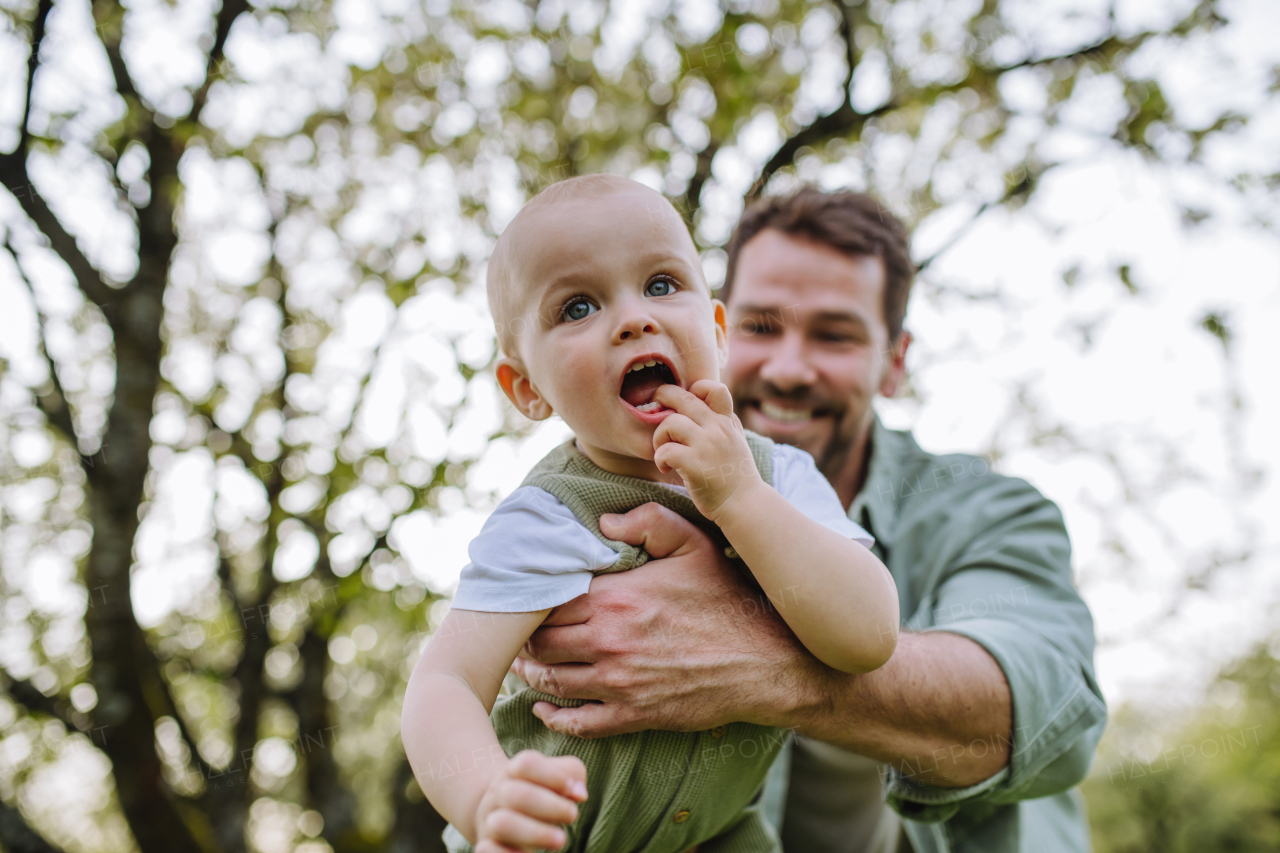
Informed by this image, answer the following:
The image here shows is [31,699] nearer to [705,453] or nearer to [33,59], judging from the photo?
[33,59]

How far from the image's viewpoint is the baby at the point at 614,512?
138 centimetres

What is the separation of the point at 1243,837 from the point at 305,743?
867 inches

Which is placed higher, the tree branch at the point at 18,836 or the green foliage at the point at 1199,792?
the tree branch at the point at 18,836

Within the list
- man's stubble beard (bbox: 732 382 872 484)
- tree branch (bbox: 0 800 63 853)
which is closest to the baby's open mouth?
man's stubble beard (bbox: 732 382 872 484)

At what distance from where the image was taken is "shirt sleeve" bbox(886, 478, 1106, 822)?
215 cm

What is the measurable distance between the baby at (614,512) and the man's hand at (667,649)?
5 cm

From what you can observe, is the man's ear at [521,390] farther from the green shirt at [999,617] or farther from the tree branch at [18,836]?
the tree branch at [18,836]

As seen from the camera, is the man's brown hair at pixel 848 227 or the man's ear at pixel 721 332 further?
the man's brown hair at pixel 848 227

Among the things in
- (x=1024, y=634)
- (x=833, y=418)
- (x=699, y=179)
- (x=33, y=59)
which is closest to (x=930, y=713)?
(x=1024, y=634)

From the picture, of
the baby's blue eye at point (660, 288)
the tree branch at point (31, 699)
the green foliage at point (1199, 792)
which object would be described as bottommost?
the green foliage at point (1199, 792)

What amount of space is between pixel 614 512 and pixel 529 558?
9.9 inches

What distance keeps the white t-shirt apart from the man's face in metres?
1.69

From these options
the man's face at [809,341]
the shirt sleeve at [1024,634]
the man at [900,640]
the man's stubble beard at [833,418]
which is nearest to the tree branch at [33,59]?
the man at [900,640]

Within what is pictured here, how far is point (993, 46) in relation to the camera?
19.1 ft
